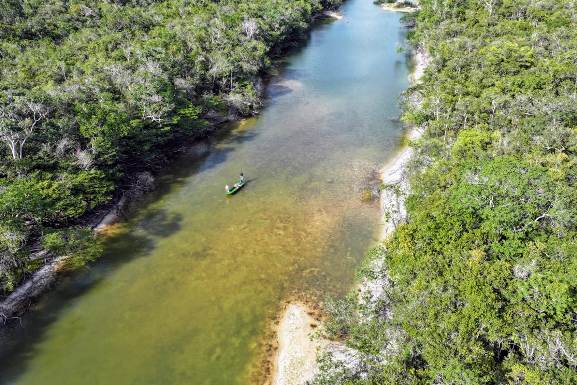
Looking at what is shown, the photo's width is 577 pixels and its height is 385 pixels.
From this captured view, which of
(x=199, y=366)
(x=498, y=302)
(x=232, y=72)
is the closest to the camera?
(x=498, y=302)

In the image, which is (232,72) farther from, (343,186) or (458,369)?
(458,369)

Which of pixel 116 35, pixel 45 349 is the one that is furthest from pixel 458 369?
pixel 116 35

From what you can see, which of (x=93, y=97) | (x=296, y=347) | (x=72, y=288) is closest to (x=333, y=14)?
(x=93, y=97)

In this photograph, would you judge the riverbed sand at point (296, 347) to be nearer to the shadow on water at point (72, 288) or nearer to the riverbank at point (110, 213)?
the shadow on water at point (72, 288)

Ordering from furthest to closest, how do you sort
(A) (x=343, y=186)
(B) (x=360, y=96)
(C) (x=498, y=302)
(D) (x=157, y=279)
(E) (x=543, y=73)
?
(B) (x=360, y=96) < (E) (x=543, y=73) < (A) (x=343, y=186) < (D) (x=157, y=279) < (C) (x=498, y=302)

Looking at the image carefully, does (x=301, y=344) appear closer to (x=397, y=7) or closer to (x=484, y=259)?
(x=484, y=259)

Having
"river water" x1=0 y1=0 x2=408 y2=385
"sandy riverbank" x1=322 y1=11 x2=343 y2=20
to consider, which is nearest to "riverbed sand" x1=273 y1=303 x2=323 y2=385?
"river water" x1=0 y1=0 x2=408 y2=385
